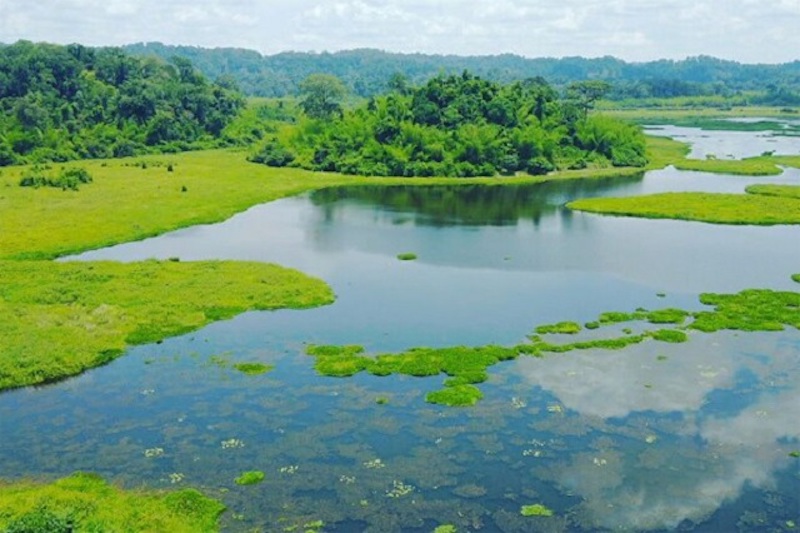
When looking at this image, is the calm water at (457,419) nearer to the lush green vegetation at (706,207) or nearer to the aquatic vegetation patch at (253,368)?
the aquatic vegetation patch at (253,368)

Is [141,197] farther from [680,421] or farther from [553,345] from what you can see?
[680,421]

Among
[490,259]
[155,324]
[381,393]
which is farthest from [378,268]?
[381,393]

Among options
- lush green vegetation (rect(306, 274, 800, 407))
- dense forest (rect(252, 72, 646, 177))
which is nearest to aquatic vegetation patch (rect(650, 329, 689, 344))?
lush green vegetation (rect(306, 274, 800, 407))

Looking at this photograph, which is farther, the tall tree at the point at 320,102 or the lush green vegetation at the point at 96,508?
the tall tree at the point at 320,102

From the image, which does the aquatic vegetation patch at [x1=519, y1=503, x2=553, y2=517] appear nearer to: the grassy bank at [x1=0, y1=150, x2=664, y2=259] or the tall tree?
the grassy bank at [x1=0, y1=150, x2=664, y2=259]

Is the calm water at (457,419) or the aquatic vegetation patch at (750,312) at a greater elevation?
the aquatic vegetation patch at (750,312)

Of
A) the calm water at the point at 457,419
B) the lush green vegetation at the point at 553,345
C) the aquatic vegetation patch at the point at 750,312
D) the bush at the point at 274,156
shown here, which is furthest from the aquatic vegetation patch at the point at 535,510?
the bush at the point at 274,156

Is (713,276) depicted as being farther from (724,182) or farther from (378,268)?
(724,182)

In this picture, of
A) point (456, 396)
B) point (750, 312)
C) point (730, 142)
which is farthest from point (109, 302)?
point (730, 142)
